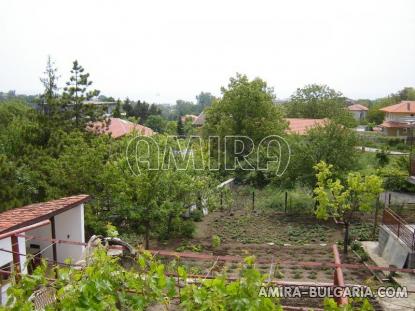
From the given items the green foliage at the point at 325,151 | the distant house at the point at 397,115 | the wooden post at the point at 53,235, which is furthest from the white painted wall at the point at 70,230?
the distant house at the point at 397,115

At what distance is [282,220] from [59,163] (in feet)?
30.1

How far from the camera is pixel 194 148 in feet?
53.7

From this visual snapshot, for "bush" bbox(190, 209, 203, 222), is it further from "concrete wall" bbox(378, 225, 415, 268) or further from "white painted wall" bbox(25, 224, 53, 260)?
"white painted wall" bbox(25, 224, 53, 260)

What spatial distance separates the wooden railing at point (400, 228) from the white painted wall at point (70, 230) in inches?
338

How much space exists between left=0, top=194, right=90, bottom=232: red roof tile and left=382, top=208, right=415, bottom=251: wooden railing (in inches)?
340

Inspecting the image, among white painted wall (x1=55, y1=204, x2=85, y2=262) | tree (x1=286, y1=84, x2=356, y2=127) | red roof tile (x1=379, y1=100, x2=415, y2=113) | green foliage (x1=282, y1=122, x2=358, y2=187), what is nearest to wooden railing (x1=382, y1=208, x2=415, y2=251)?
green foliage (x1=282, y1=122, x2=358, y2=187)

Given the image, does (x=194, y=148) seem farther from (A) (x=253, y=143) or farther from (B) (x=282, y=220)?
(A) (x=253, y=143)

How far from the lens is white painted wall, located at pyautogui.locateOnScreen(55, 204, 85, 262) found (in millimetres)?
9664

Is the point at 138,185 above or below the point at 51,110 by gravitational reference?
below

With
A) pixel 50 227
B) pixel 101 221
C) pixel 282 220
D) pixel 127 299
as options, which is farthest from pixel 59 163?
pixel 127 299

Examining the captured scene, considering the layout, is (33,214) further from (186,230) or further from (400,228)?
(400,228)

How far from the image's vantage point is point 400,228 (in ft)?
39.4

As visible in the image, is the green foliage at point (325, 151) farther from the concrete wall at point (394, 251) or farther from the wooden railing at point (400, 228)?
the concrete wall at point (394, 251)

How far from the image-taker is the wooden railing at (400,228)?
36.7 feet
